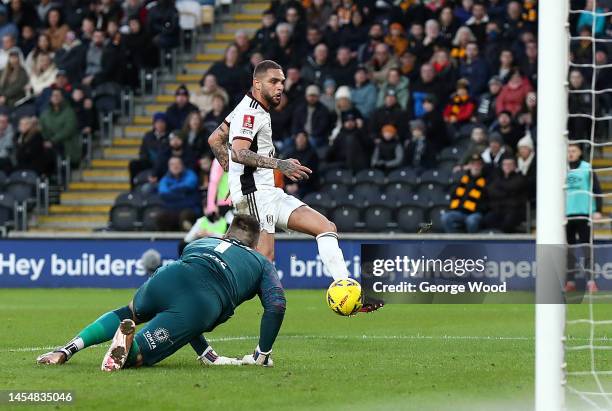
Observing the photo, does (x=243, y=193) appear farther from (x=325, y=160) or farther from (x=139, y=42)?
(x=139, y=42)

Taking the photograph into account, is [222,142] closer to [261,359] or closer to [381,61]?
[261,359]

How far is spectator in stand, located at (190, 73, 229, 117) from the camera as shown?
23.7m

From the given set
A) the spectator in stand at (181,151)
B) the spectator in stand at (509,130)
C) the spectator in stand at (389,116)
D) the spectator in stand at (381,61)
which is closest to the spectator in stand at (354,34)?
the spectator in stand at (381,61)

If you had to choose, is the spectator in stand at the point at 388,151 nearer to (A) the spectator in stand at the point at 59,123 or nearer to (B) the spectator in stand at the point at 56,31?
(A) the spectator in stand at the point at 59,123

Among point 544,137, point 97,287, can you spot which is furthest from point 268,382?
point 97,287

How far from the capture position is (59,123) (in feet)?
81.8

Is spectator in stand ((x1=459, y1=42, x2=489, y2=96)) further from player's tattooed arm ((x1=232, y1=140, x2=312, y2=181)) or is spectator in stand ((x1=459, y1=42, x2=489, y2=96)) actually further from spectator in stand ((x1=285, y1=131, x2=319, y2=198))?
player's tattooed arm ((x1=232, y1=140, x2=312, y2=181))

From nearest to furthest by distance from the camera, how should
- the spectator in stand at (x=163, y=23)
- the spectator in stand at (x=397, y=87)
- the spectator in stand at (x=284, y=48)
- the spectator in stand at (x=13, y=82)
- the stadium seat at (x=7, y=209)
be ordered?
1. the spectator in stand at (x=397, y=87)
2. the stadium seat at (x=7, y=209)
3. the spectator in stand at (x=284, y=48)
4. the spectator in stand at (x=13, y=82)
5. the spectator in stand at (x=163, y=23)

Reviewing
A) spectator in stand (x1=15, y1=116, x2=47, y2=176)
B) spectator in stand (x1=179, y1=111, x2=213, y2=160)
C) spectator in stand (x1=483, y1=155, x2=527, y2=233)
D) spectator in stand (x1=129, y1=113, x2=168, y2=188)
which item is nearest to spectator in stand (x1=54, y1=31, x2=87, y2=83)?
spectator in stand (x1=15, y1=116, x2=47, y2=176)

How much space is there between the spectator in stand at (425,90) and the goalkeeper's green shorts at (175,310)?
13736 millimetres

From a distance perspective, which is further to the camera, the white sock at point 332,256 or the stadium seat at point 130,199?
the stadium seat at point 130,199

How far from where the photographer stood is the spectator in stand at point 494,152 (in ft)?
68.6

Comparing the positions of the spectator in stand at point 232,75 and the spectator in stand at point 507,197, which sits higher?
the spectator in stand at point 232,75

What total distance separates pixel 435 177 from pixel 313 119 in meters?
2.41
